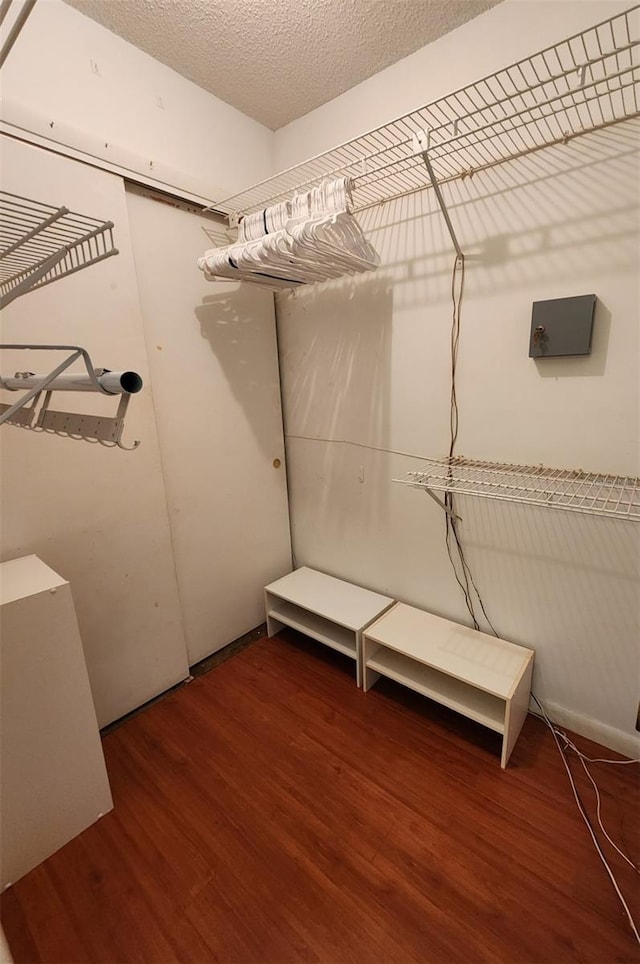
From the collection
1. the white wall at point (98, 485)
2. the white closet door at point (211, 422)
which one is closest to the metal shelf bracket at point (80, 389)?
the white wall at point (98, 485)

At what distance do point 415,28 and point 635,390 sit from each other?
4.92 ft

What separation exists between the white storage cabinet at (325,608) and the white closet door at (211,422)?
0.16 metres

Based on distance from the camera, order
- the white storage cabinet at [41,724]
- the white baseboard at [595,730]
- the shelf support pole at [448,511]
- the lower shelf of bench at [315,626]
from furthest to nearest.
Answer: the lower shelf of bench at [315,626]
the shelf support pole at [448,511]
the white baseboard at [595,730]
the white storage cabinet at [41,724]

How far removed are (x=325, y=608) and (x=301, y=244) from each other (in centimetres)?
156

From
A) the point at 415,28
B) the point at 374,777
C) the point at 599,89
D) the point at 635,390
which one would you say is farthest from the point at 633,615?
the point at 415,28

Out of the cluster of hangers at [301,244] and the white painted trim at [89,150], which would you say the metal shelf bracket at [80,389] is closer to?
the cluster of hangers at [301,244]

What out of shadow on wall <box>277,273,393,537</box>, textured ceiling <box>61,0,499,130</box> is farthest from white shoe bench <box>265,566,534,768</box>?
textured ceiling <box>61,0,499,130</box>

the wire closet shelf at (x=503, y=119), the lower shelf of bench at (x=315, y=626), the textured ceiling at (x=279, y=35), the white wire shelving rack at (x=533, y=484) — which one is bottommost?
the lower shelf of bench at (x=315, y=626)

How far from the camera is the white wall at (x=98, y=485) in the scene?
55.9 inches

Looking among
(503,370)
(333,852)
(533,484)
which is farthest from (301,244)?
(333,852)

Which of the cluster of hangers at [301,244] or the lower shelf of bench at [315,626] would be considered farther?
the lower shelf of bench at [315,626]

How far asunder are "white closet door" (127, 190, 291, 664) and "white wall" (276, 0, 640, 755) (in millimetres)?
342

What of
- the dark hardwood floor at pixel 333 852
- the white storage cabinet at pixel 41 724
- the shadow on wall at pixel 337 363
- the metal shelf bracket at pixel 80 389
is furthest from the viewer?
the shadow on wall at pixel 337 363

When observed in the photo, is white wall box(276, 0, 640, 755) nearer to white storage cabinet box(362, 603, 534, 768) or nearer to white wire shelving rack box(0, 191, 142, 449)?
white storage cabinet box(362, 603, 534, 768)
